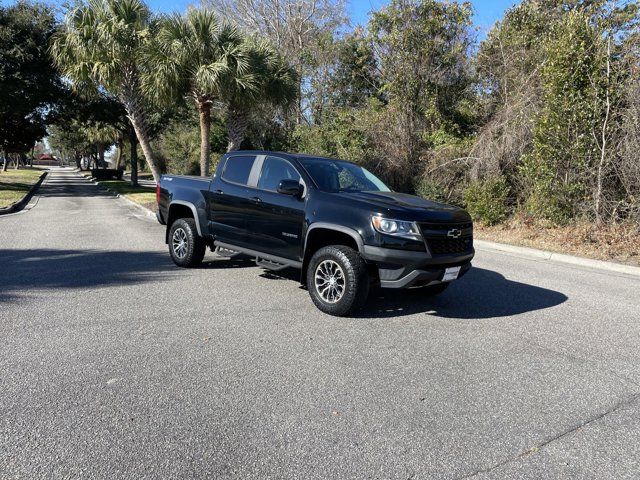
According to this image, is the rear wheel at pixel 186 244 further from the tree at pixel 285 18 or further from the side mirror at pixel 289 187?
the tree at pixel 285 18

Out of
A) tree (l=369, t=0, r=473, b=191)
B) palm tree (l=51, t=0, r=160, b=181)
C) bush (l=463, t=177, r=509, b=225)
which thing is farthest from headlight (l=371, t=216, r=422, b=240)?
palm tree (l=51, t=0, r=160, b=181)

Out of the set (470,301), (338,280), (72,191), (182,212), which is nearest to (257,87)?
(182,212)

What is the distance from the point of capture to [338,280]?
213 inches

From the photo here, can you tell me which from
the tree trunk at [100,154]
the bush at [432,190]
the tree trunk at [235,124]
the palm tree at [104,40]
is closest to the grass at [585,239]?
the bush at [432,190]

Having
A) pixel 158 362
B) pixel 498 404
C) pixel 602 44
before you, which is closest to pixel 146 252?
pixel 158 362

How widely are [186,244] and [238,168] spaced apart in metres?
1.54

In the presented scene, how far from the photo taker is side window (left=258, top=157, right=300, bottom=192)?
20.6 feet

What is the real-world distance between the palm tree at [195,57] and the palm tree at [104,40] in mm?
862

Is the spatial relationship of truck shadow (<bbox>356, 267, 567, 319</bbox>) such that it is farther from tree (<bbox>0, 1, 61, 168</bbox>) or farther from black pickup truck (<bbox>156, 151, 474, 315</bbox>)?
tree (<bbox>0, 1, 61, 168</bbox>)

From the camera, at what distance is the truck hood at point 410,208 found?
16.9 feet

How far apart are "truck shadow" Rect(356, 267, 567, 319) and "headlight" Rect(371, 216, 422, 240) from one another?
3.25ft

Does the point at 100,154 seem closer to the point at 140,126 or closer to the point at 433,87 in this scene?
the point at 140,126

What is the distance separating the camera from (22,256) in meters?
8.35

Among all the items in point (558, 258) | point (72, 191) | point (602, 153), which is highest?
point (602, 153)
